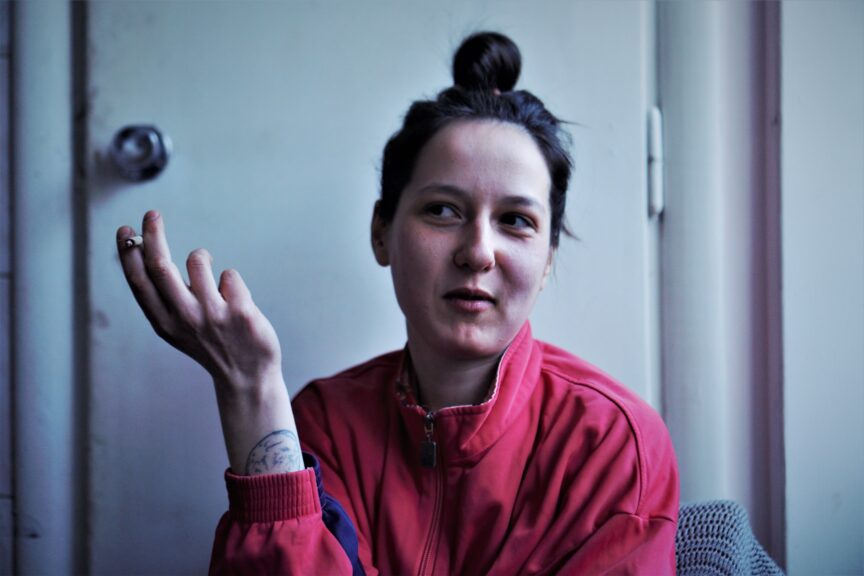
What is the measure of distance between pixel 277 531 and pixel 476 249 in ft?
1.15

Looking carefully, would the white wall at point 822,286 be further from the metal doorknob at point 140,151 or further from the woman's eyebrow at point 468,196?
the metal doorknob at point 140,151

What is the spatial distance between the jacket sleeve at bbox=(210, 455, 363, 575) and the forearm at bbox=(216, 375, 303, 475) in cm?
1

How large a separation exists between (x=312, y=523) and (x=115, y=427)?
53 centimetres

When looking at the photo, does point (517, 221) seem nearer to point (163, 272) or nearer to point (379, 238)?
point (379, 238)

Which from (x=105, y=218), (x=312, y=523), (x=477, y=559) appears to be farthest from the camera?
(x=105, y=218)

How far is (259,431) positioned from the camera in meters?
A: 0.57

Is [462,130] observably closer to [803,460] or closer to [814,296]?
[814,296]

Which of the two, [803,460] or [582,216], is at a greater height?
[582,216]

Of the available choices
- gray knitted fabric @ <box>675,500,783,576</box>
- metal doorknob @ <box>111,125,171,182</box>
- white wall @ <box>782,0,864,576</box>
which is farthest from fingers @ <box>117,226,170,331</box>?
white wall @ <box>782,0,864,576</box>

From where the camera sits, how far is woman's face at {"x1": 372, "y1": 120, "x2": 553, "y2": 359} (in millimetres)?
672

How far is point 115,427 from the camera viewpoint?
3.02 feet

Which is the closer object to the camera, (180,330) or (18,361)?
(180,330)

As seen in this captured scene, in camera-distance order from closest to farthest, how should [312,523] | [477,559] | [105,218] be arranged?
[312,523] < [477,559] < [105,218]

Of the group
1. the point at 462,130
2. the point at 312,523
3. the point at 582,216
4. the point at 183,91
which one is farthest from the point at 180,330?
the point at 582,216
